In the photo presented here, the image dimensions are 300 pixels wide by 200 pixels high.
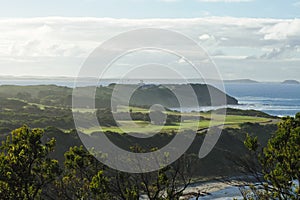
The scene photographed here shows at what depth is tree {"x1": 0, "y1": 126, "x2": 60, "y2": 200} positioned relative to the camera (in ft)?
76.5

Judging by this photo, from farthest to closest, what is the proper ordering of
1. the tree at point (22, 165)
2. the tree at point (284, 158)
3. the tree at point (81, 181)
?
the tree at point (81, 181) → the tree at point (22, 165) → the tree at point (284, 158)

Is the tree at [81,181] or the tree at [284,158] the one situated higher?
the tree at [284,158]

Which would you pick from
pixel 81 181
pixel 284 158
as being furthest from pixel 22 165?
pixel 284 158

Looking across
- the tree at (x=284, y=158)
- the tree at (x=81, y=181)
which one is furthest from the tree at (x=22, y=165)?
the tree at (x=284, y=158)

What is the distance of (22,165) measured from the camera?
23.8 metres

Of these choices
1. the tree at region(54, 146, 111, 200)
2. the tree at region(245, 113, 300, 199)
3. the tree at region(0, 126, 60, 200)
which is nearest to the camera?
the tree at region(245, 113, 300, 199)

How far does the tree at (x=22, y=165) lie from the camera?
918 inches

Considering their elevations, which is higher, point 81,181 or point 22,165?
point 22,165

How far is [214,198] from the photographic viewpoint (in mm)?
79062

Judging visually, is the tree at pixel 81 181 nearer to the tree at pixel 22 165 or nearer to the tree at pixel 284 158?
the tree at pixel 22 165

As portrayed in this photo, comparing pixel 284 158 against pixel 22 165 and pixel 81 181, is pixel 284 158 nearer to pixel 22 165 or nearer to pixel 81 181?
pixel 81 181

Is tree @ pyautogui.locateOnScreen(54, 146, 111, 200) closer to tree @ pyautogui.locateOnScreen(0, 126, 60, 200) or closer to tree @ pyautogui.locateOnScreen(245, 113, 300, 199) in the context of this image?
tree @ pyautogui.locateOnScreen(0, 126, 60, 200)

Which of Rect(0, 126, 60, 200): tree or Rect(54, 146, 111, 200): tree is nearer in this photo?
Rect(0, 126, 60, 200): tree

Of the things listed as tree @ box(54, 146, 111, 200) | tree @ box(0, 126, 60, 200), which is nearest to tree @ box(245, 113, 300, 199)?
tree @ box(54, 146, 111, 200)
